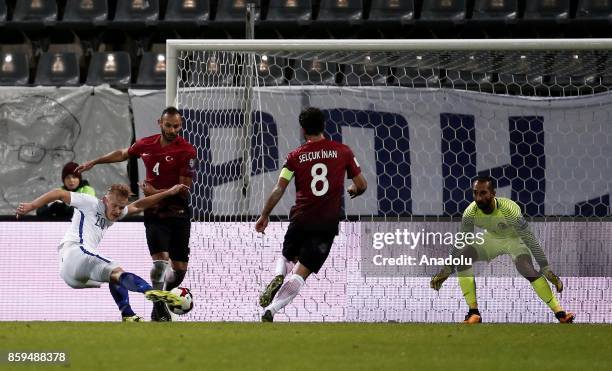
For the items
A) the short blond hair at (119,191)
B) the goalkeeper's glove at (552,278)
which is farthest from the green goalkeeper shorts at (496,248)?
the short blond hair at (119,191)

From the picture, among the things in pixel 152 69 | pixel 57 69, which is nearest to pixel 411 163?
pixel 152 69

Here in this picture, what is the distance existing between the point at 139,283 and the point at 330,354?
3.08 m

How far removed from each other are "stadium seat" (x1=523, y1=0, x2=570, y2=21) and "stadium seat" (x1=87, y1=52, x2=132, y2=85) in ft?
17.5

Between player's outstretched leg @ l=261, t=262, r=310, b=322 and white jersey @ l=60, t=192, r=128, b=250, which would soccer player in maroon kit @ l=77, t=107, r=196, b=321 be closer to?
white jersey @ l=60, t=192, r=128, b=250

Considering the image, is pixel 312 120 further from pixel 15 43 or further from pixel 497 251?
pixel 15 43

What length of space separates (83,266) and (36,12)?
28.1 feet

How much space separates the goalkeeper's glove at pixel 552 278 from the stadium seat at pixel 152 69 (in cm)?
718

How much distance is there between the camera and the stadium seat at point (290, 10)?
17344 millimetres

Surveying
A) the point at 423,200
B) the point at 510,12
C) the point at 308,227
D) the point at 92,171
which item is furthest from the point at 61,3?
the point at 308,227

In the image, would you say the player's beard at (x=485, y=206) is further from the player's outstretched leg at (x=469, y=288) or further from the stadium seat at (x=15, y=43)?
the stadium seat at (x=15, y=43)

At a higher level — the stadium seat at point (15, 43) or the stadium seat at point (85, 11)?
the stadium seat at point (85, 11)

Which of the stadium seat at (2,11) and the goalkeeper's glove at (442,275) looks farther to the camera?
the stadium seat at (2,11)

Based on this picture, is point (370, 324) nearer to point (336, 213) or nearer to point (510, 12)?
point (336, 213)

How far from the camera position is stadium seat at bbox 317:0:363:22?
17344 millimetres
